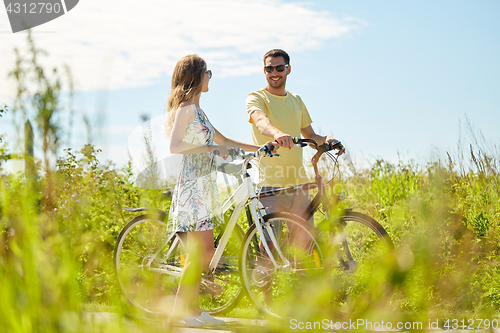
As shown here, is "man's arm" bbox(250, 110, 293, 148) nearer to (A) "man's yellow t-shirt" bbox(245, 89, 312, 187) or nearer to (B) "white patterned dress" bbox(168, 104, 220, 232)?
(A) "man's yellow t-shirt" bbox(245, 89, 312, 187)

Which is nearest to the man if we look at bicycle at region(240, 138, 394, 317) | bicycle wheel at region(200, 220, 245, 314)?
bicycle at region(240, 138, 394, 317)

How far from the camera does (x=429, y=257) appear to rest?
113 centimetres

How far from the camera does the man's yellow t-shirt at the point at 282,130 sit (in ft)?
12.9

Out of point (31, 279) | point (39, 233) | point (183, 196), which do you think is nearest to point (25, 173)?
point (39, 233)

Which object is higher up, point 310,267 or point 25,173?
point 25,173

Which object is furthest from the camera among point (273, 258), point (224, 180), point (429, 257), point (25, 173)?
point (224, 180)

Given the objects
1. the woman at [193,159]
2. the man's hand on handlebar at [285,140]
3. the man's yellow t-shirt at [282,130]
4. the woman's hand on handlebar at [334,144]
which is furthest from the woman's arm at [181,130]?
the woman's hand on handlebar at [334,144]

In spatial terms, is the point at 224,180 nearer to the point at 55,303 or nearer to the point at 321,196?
the point at 321,196

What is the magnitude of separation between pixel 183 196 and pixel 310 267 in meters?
1.16

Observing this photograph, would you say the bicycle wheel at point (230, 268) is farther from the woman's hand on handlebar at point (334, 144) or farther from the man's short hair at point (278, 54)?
the man's short hair at point (278, 54)

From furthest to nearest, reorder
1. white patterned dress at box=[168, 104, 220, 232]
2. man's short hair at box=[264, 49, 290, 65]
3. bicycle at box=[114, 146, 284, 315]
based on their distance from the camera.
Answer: man's short hair at box=[264, 49, 290, 65] < bicycle at box=[114, 146, 284, 315] < white patterned dress at box=[168, 104, 220, 232]

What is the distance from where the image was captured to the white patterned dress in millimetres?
3383

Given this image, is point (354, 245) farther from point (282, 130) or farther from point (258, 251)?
point (282, 130)

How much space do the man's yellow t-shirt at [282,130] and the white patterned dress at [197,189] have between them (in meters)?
0.60
